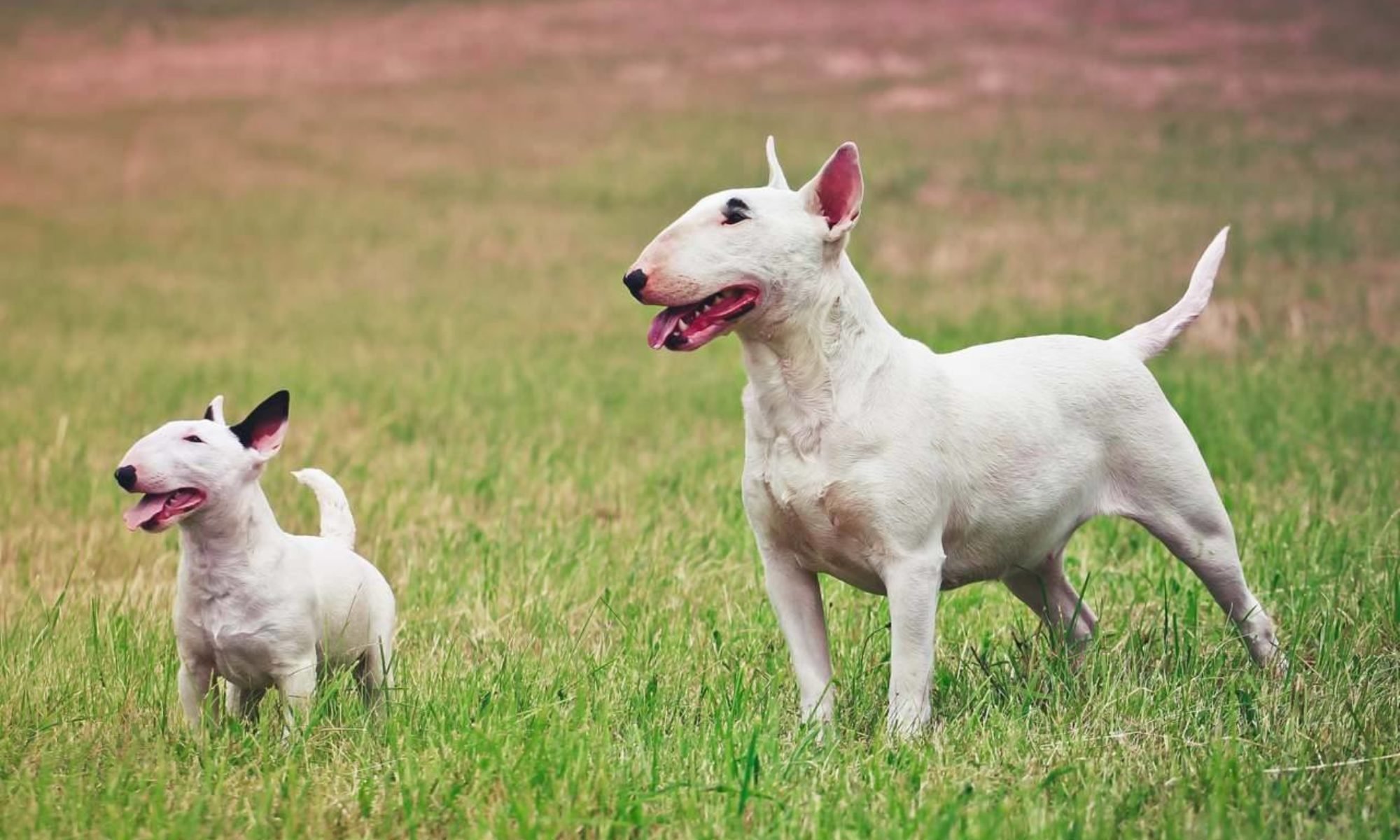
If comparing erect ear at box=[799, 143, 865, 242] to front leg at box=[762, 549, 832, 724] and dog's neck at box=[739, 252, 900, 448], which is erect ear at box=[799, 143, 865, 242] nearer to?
dog's neck at box=[739, 252, 900, 448]

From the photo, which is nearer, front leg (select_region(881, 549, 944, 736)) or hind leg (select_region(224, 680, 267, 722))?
front leg (select_region(881, 549, 944, 736))

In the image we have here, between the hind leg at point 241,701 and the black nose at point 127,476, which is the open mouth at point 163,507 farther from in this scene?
the hind leg at point 241,701

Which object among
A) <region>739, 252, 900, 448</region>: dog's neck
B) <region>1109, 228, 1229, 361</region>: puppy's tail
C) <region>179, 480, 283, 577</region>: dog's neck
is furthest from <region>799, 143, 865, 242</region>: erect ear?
<region>179, 480, 283, 577</region>: dog's neck

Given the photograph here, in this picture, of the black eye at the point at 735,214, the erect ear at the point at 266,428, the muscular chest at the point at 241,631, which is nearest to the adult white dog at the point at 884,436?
the black eye at the point at 735,214

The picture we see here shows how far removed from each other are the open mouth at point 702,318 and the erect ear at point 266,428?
3.69 feet

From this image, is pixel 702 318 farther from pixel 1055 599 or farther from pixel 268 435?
pixel 1055 599

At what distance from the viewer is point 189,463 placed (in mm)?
4555

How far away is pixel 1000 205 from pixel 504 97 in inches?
425

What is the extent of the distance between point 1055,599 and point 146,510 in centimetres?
308

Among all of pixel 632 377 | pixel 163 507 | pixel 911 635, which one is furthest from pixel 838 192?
pixel 632 377

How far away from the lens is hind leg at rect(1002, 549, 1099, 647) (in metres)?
5.65

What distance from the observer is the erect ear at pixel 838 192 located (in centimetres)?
464

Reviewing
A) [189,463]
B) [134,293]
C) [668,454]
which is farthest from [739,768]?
[134,293]

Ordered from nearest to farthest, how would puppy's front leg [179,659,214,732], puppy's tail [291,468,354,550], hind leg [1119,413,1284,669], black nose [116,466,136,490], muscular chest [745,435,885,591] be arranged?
black nose [116,466,136,490], muscular chest [745,435,885,591], puppy's front leg [179,659,214,732], hind leg [1119,413,1284,669], puppy's tail [291,468,354,550]
